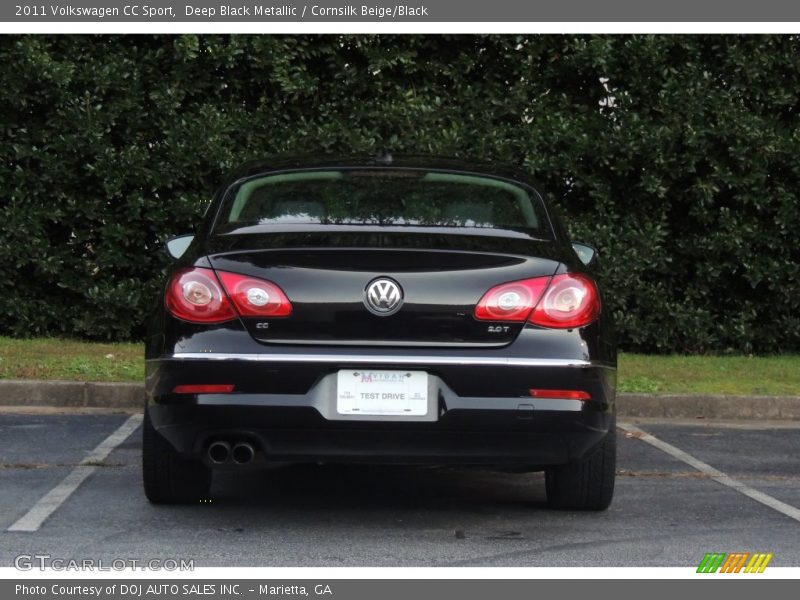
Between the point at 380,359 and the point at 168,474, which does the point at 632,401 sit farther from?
the point at 380,359

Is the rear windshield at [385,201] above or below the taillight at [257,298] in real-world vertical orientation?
above

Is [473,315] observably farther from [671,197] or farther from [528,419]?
[671,197]

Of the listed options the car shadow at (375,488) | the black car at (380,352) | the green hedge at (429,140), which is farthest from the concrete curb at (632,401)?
the black car at (380,352)

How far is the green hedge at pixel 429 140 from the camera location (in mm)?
11828

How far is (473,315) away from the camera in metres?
5.47

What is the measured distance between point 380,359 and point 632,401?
183 inches

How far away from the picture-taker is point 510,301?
5.50 m

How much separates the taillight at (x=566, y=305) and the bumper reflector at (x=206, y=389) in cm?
117

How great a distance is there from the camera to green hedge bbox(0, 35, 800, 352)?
1183 centimetres

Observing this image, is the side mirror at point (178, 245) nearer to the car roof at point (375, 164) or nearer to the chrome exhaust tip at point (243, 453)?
the car roof at point (375, 164)

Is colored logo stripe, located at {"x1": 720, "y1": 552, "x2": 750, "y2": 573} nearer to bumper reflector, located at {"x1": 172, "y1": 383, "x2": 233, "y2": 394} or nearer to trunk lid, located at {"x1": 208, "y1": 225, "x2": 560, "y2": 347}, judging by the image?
trunk lid, located at {"x1": 208, "y1": 225, "x2": 560, "y2": 347}

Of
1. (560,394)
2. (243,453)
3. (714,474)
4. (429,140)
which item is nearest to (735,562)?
(560,394)
